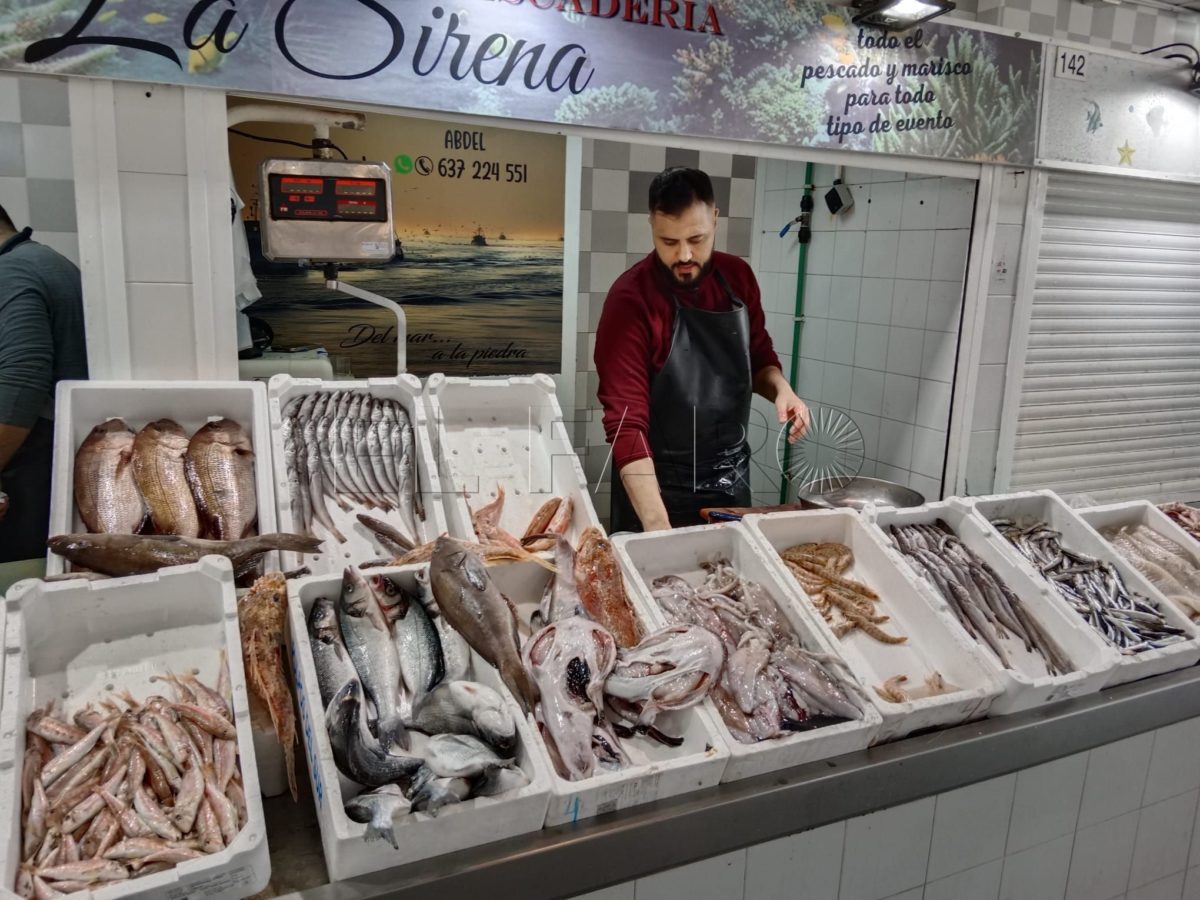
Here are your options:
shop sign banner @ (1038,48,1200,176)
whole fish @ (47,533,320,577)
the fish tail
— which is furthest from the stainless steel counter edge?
shop sign banner @ (1038,48,1200,176)

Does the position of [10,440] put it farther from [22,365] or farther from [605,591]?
[605,591]

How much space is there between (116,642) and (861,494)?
2.56 meters

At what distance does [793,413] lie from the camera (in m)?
3.45

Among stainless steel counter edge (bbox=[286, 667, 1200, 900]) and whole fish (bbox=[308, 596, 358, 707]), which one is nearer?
stainless steel counter edge (bbox=[286, 667, 1200, 900])

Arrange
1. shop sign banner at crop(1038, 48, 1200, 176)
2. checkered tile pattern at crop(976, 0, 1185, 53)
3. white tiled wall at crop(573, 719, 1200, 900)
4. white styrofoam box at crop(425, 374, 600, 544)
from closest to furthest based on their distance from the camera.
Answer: white tiled wall at crop(573, 719, 1200, 900) < white styrofoam box at crop(425, 374, 600, 544) < shop sign banner at crop(1038, 48, 1200, 176) < checkered tile pattern at crop(976, 0, 1185, 53)

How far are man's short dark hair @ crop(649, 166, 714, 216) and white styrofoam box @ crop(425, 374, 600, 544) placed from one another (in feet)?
3.12

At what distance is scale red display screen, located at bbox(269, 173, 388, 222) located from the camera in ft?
8.23

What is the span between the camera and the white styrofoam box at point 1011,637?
2156 mm

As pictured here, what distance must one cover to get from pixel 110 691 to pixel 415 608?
65 centimetres

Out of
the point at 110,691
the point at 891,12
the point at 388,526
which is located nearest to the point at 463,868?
the point at 110,691

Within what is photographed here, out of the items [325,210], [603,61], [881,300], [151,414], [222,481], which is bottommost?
[222,481]

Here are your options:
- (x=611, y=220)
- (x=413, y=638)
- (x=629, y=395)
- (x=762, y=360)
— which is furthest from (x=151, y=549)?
(x=611, y=220)

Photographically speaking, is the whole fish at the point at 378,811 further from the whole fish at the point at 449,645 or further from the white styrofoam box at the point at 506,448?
the white styrofoam box at the point at 506,448

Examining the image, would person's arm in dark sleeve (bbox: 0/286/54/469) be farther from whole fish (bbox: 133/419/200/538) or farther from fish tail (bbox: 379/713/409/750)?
fish tail (bbox: 379/713/409/750)
